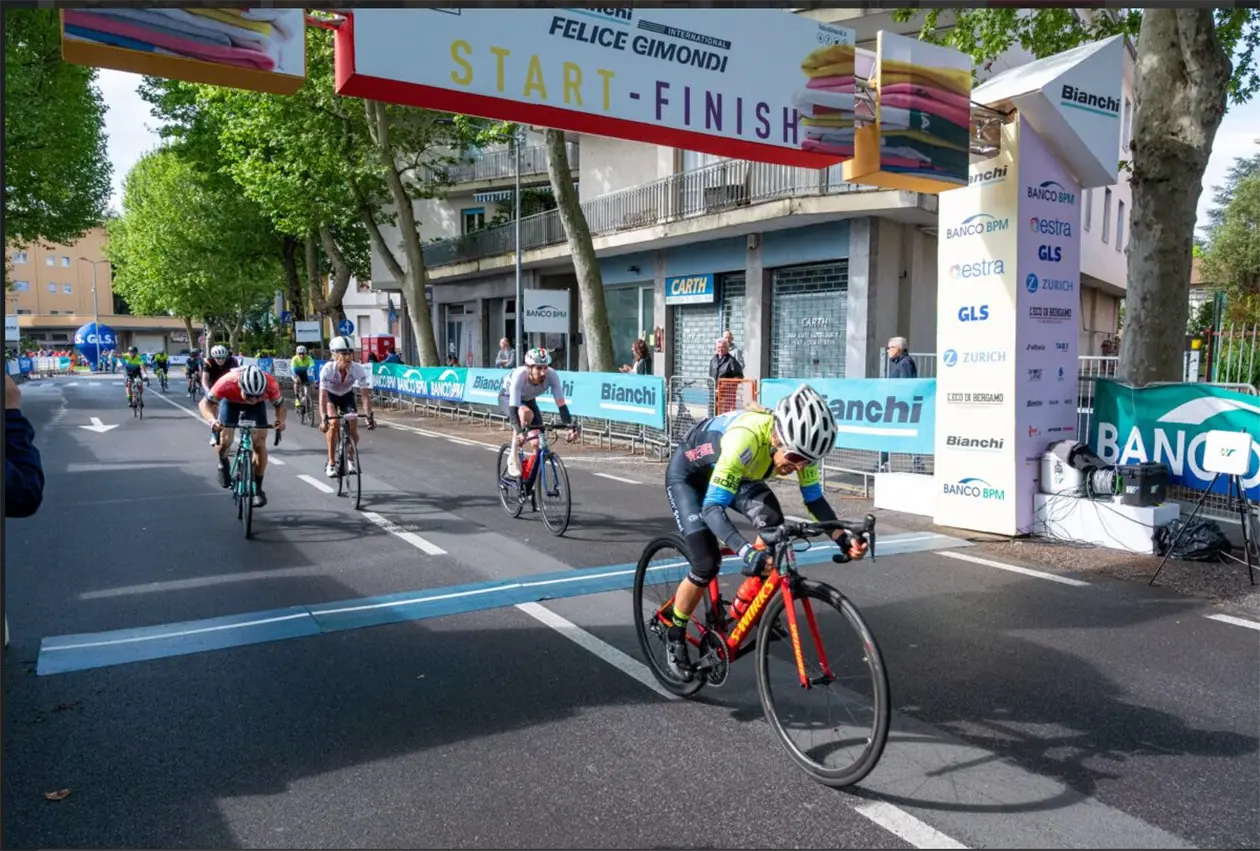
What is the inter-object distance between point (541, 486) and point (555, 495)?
0.74 feet

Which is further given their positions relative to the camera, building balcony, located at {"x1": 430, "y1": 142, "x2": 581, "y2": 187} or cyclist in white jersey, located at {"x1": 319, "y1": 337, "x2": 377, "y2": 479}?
building balcony, located at {"x1": 430, "y1": 142, "x2": 581, "y2": 187}

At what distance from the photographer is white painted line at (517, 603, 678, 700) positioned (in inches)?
188

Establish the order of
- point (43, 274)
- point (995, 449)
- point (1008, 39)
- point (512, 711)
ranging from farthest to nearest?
1. point (43, 274)
2. point (1008, 39)
3. point (995, 449)
4. point (512, 711)

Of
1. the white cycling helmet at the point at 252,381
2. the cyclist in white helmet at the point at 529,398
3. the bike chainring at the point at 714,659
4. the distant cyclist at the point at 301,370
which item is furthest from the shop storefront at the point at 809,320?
the bike chainring at the point at 714,659

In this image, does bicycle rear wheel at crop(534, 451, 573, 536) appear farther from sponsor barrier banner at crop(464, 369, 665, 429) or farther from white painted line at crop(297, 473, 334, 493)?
sponsor barrier banner at crop(464, 369, 665, 429)

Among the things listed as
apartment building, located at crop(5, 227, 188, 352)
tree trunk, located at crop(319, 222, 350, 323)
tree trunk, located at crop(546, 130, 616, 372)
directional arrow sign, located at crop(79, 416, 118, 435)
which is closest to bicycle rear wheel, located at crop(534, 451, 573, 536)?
tree trunk, located at crop(546, 130, 616, 372)

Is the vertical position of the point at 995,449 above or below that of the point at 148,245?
below

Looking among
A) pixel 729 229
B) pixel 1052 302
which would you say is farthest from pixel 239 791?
pixel 729 229

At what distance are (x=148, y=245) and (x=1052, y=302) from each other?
55485 mm

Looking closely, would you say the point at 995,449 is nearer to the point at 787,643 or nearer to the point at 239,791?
the point at 787,643

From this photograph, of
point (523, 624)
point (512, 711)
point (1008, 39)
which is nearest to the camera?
point (512, 711)

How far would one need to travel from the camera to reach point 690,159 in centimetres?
2438

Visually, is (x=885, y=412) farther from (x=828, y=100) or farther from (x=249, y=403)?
(x=249, y=403)

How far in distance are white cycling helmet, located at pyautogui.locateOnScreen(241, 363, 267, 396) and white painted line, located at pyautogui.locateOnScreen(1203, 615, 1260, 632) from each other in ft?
27.6
